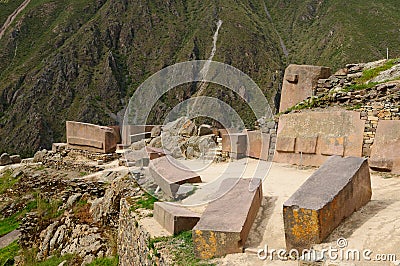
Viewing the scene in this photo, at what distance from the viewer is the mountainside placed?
43.0 meters

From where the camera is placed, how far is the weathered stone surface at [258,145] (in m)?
9.21

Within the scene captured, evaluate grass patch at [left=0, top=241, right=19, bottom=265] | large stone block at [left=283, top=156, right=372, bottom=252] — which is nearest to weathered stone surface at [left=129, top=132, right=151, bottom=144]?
grass patch at [left=0, top=241, right=19, bottom=265]

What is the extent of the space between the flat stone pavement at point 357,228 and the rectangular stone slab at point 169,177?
157cm

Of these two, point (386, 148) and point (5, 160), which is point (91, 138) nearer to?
point (5, 160)

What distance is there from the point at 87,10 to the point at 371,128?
192 feet

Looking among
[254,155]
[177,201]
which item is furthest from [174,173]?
[254,155]

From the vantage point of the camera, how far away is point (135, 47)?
56.1 metres

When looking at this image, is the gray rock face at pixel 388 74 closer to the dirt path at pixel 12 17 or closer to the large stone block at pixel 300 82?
the large stone block at pixel 300 82

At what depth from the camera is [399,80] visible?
786cm

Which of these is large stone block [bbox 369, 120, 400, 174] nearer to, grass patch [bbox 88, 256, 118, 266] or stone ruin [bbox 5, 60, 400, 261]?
stone ruin [bbox 5, 60, 400, 261]

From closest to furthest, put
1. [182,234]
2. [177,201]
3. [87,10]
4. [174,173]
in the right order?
[182,234]
[177,201]
[174,173]
[87,10]

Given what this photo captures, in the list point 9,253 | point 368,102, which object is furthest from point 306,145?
point 9,253

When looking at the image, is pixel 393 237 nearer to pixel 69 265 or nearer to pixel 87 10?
pixel 69 265

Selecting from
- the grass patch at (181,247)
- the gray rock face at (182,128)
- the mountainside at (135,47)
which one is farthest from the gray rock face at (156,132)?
the mountainside at (135,47)
